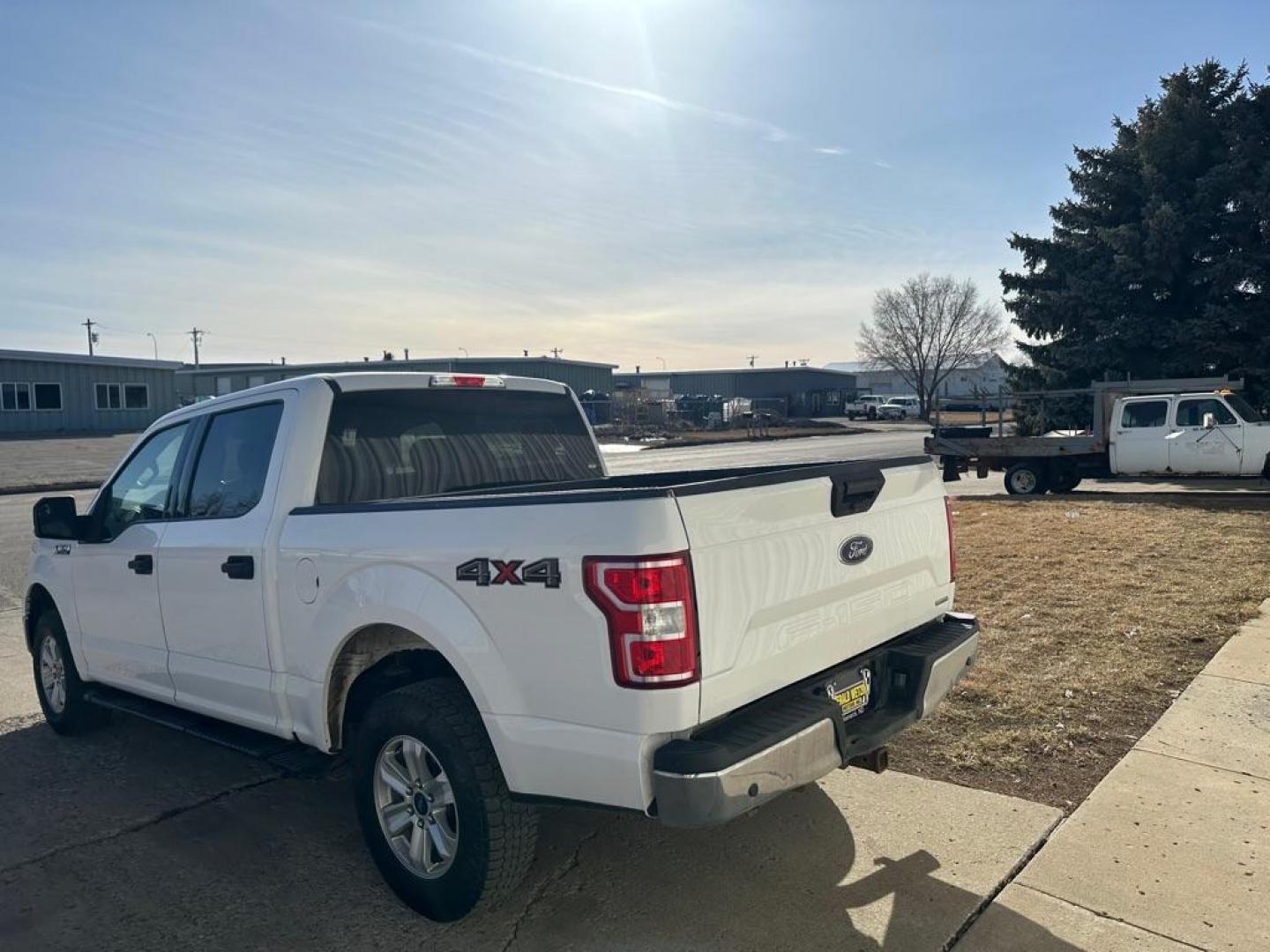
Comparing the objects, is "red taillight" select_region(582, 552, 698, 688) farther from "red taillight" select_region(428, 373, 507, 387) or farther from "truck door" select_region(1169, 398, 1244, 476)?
"truck door" select_region(1169, 398, 1244, 476)

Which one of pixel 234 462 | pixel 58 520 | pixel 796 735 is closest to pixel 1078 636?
pixel 796 735

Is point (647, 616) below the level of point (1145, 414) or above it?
below

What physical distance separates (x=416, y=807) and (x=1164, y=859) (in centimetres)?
280

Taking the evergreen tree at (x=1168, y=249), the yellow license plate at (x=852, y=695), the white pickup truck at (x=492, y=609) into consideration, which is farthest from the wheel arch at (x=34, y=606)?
the evergreen tree at (x=1168, y=249)

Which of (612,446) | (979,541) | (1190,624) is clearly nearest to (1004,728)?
(1190,624)

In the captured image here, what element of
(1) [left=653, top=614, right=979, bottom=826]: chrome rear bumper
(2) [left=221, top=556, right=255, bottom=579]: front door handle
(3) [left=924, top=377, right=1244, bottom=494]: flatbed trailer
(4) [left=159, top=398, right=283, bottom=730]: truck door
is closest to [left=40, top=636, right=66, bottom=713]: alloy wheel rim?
(4) [left=159, top=398, right=283, bottom=730]: truck door

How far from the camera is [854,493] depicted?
11.1 ft

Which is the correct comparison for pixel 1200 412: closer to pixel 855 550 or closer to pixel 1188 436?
pixel 1188 436

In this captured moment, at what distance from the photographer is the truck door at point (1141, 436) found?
1622 cm

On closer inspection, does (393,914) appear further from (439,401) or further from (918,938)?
(439,401)

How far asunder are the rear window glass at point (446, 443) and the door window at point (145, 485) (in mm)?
1231

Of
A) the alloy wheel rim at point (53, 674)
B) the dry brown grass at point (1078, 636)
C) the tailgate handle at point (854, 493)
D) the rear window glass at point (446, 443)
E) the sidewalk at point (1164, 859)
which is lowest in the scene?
the sidewalk at point (1164, 859)

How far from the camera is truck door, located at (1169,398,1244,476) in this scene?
15.6 meters

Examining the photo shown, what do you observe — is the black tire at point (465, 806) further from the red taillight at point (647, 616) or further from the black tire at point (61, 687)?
the black tire at point (61, 687)
